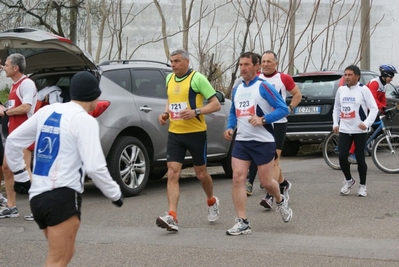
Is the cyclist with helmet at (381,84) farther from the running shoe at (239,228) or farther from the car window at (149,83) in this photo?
the running shoe at (239,228)

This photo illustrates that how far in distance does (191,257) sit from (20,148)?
2.30 m

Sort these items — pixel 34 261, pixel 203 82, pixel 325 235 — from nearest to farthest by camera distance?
pixel 34 261, pixel 325 235, pixel 203 82

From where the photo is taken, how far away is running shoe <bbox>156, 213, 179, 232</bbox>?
7.82 meters

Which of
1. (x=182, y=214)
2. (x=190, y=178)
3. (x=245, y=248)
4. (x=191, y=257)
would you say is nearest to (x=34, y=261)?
(x=191, y=257)

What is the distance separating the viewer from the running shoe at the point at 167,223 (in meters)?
7.82

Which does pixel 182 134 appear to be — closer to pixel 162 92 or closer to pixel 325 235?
pixel 325 235

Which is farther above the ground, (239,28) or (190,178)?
(239,28)

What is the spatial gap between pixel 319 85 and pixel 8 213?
7.78 metres

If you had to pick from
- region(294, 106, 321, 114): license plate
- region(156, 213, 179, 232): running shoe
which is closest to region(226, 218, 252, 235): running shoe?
region(156, 213, 179, 232): running shoe

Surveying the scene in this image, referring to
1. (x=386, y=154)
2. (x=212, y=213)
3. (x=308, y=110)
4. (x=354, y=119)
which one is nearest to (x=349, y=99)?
(x=354, y=119)

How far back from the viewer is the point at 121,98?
34.0 ft

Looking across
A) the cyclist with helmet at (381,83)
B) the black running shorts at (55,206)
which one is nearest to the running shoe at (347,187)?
the cyclist with helmet at (381,83)

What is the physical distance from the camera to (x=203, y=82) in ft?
27.3

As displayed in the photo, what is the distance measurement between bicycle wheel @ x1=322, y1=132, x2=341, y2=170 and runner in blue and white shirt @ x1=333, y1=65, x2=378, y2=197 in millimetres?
3026
